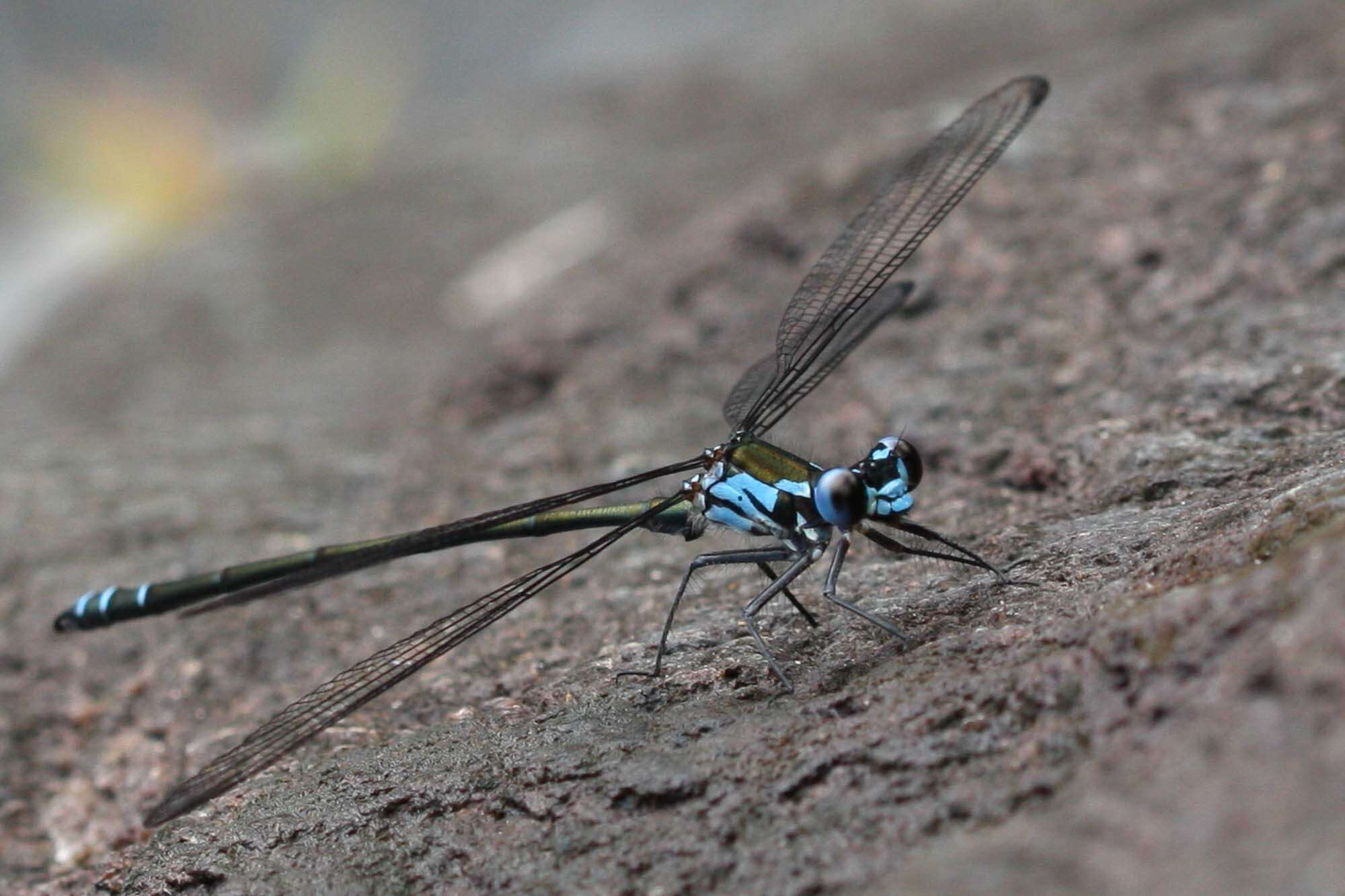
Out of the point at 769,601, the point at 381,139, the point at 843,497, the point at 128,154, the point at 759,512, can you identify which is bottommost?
the point at 769,601

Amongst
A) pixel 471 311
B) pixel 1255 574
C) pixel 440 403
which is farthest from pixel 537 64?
pixel 1255 574

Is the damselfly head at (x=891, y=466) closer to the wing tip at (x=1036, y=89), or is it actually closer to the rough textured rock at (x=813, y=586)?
the rough textured rock at (x=813, y=586)

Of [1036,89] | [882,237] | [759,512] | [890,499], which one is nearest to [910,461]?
[890,499]

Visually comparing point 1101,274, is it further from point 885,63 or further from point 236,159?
point 236,159

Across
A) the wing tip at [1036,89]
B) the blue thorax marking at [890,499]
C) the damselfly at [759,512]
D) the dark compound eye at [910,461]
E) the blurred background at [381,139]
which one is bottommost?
the blue thorax marking at [890,499]

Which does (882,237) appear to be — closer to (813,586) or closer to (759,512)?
(759,512)

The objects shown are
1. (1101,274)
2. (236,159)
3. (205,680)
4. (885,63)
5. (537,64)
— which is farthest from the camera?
(537,64)

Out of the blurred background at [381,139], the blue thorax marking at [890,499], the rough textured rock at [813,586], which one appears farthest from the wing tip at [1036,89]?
the blurred background at [381,139]
